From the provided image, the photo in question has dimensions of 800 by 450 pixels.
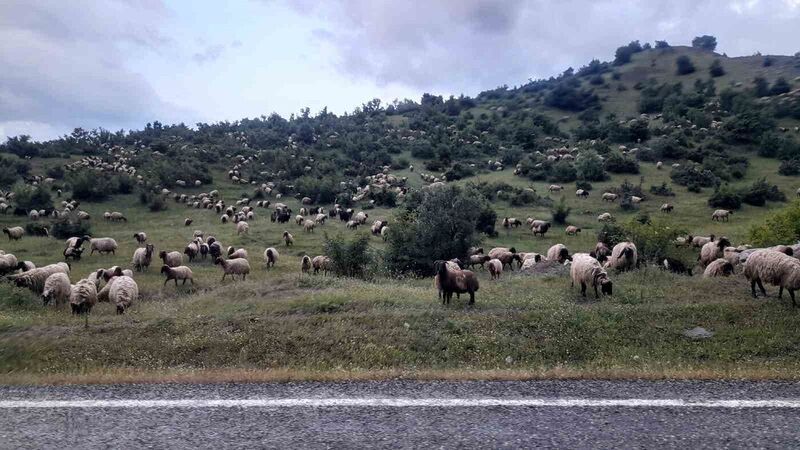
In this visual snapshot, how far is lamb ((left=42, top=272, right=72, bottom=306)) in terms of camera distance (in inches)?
811

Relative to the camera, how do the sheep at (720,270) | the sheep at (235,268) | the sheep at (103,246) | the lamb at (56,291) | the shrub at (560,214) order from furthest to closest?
the shrub at (560,214) < the sheep at (103,246) < the sheep at (235,268) < the sheep at (720,270) < the lamb at (56,291)

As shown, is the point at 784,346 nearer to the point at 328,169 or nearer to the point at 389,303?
the point at 389,303

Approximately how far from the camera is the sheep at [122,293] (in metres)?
19.5

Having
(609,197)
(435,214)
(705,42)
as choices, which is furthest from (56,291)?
(705,42)

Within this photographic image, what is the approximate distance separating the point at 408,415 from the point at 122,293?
15.9 metres

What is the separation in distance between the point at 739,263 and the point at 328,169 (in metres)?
57.0

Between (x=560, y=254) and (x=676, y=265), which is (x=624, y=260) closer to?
(x=560, y=254)

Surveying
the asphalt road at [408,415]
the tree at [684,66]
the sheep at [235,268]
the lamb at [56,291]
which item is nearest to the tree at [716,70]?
the tree at [684,66]

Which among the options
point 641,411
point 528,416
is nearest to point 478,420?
point 528,416

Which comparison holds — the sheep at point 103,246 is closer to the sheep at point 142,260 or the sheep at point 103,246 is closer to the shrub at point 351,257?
the sheep at point 142,260

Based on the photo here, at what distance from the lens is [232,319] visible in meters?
15.6

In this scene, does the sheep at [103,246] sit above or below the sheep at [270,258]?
above

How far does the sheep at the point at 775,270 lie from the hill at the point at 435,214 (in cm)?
83

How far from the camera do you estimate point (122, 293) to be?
20.1 metres
